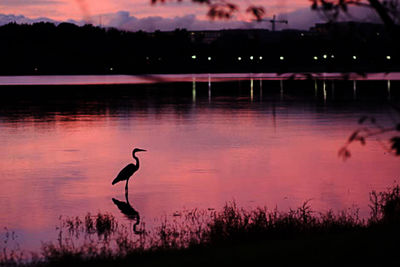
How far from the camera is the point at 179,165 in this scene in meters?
31.2

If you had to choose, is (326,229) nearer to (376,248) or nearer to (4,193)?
(376,248)

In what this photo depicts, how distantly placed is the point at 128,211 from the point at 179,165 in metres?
9.79

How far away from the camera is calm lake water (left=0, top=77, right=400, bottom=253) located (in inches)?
888

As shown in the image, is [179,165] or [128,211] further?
[179,165]

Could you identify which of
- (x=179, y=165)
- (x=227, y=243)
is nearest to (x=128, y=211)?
(x=227, y=243)

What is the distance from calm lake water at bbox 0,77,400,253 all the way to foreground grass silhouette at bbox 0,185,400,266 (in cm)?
114

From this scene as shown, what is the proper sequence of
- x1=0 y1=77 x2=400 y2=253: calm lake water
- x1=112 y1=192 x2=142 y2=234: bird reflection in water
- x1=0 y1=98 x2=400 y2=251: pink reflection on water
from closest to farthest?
x1=112 y1=192 x2=142 y2=234: bird reflection in water → x1=0 y1=77 x2=400 y2=253: calm lake water → x1=0 y1=98 x2=400 y2=251: pink reflection on water

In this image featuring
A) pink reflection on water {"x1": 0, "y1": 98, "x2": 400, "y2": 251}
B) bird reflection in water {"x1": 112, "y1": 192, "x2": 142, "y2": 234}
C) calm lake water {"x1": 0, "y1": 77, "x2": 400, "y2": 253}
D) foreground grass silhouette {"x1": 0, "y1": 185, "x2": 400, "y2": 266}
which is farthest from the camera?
pink reflection on water {"x1": 0, "y1": 98, "x2": 400, "y2": 251}

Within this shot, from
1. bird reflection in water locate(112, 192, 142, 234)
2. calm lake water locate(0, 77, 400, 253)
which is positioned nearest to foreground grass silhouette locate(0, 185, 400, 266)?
bird reflection in water locate(112, 192, 142, 234)

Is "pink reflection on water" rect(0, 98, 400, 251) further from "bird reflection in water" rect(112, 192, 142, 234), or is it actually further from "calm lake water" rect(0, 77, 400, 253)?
"bird reflection in water" rect(112, 192, 142, 234)

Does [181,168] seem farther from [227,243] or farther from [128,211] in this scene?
[227,243]

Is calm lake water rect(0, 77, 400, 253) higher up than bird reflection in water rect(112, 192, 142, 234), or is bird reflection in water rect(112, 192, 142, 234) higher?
calm lake water rect(0, 77, 400, 253)

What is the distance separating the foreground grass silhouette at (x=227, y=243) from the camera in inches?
440

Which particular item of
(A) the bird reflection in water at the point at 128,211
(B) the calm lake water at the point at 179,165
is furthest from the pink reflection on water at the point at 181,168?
(A) the bird reflection in water at the point at 128,211
